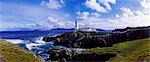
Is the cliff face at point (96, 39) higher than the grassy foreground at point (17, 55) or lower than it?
lower

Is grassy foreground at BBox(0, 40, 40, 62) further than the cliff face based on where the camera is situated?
No

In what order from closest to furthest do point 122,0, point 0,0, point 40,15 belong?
point 0,0 → point 122,0 → point 40,15

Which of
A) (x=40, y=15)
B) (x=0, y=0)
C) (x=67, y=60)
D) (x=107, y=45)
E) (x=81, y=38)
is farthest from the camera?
(x=81, y=38)

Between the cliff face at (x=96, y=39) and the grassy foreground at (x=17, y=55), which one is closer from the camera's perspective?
the grassy foreground at (x=17, y=55)

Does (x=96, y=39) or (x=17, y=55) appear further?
(x=96, y=39)

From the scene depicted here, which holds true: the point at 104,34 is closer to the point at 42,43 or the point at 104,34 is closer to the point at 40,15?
the point at 42,43

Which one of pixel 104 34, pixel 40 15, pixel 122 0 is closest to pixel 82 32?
pixel 104 34

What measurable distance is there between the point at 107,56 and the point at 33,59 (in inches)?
2581

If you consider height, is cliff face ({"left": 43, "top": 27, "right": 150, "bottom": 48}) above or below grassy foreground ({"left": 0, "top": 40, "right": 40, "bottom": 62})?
below

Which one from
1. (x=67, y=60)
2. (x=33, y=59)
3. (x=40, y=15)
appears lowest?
(x=67, y=60)

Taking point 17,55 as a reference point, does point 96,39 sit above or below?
below

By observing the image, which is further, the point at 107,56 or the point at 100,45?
the point at 100,45

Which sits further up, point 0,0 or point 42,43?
point 0,0

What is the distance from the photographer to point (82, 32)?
155 meters
